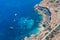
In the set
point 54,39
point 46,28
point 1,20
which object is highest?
point 1,20

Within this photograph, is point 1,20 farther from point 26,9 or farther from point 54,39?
point 54,39

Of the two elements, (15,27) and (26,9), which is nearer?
(15,27)

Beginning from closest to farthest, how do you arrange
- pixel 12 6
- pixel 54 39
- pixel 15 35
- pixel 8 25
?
pixel 54 39 → pixel 15 35 → pixel 8 25 → pixel 12 6

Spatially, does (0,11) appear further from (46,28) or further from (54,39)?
(54,39)

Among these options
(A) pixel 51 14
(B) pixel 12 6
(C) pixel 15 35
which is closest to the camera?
(C) pixel 15 35

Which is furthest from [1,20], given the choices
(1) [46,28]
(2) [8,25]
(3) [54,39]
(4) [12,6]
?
(3) [54,39]

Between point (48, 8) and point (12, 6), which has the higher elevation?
point (12, 6)

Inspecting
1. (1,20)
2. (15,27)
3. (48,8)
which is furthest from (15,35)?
(48,8)
